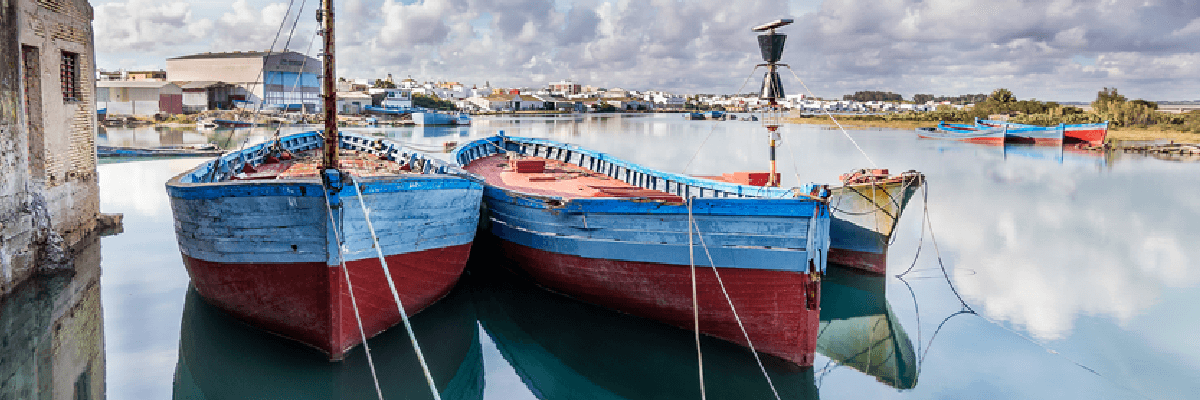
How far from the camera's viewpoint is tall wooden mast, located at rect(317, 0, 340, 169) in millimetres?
8797

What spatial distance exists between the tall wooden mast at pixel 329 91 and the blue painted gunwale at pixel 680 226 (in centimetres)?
298

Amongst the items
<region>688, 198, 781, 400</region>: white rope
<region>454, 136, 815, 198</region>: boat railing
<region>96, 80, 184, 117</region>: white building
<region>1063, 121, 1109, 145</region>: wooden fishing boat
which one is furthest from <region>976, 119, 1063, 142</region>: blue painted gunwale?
<region>96, 80, 184, 117</region>: white building

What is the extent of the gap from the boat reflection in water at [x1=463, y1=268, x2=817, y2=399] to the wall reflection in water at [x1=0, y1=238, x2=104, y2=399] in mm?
5079

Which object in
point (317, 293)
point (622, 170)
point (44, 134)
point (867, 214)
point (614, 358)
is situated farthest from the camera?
point (622, 170)

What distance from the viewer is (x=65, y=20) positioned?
13.1 meters

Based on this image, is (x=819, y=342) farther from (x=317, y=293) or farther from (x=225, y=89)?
(x=225, y=89)

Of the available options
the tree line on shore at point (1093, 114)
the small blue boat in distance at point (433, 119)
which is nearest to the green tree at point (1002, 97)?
the tree line on shore at point (1093, 114)

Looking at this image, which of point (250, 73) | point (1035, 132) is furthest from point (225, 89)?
point (1035, 132)

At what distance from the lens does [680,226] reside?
365 inches

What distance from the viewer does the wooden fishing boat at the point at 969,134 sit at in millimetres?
53531

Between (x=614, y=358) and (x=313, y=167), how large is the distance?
8.03 m

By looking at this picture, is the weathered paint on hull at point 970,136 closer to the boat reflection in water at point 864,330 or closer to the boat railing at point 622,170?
the boat railing at point 622,170

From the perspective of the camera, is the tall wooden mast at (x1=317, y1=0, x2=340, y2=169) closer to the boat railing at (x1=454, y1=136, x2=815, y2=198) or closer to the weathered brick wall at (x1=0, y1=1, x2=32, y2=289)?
the boat railing at (x1=454, y1=136, x2=815, y2=198)

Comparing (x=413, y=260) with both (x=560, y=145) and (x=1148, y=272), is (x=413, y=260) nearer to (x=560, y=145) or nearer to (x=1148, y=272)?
(x=560, y=145)
